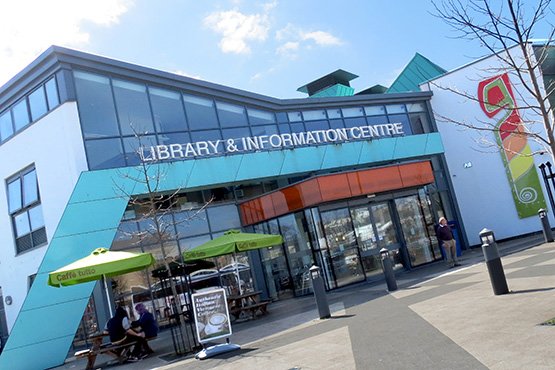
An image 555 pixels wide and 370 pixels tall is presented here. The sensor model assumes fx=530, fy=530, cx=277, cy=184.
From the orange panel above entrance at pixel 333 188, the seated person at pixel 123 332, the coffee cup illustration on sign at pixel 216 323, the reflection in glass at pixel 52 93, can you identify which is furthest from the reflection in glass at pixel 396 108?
the coffee cup illustration on sign at pixel 216 323

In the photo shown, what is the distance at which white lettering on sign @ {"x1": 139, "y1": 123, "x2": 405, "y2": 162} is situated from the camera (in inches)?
678

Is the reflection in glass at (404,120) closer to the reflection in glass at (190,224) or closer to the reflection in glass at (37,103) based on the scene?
the reflection in glass at (190,224)

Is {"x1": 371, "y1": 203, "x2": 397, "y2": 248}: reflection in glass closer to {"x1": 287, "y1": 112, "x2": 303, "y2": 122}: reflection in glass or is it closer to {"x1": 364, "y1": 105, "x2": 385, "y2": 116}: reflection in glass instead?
{"x1": 287, "y1": 112, "x2": 303, "y2": 122}: reflection in glass

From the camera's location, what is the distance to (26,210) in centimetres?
1755

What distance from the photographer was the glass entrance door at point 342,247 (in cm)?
1727

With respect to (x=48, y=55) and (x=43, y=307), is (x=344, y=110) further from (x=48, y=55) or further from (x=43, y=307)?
(x=43, y=307)

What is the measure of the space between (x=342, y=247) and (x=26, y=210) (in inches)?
414

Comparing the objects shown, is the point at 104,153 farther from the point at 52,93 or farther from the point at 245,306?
the point at 245,306

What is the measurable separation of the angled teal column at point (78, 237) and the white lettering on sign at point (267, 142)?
376mm

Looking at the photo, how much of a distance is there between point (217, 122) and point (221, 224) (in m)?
3.65

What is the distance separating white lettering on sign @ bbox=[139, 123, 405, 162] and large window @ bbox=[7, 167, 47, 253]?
391 cm

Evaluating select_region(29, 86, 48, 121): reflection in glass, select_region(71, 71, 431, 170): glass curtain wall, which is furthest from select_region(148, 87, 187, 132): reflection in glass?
select_region(29, 86, 48, 121): reflection in glass

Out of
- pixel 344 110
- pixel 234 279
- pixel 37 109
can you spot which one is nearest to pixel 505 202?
pixel 344 110

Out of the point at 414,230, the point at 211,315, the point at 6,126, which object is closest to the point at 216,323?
the point at 211,315
